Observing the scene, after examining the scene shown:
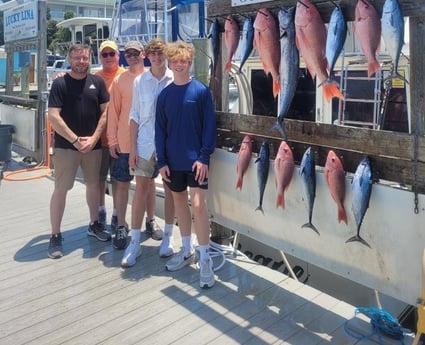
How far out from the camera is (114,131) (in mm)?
3842

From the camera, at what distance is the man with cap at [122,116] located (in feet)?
12.3

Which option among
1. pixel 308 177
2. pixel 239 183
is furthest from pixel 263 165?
pixel 308 177

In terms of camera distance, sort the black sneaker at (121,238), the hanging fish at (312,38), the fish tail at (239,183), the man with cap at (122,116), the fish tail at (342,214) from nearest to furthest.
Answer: the hanging fish at (312,38) → the fish tail at (342,214) → the fish tail at (239,183) → the man with cap at (122,116) → the black sneaker at (121,238)

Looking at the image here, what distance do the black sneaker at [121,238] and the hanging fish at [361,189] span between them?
2087 mm

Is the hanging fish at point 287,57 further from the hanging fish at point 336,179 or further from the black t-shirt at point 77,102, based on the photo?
the black t-shirt at point 77,102

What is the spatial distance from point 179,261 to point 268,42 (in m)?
1.75

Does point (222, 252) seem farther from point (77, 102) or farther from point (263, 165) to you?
point (77, 102)

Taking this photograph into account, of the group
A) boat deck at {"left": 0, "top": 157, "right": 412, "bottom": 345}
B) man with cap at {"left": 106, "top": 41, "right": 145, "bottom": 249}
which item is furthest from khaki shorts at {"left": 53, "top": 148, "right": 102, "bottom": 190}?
boat deck at {"left": 0, "top": 157, "right": 412, "bottom": 345}

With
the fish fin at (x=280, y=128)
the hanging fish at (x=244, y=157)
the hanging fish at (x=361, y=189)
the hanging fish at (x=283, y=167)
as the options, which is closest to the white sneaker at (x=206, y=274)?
the hanging fish at (x=244, y=157)

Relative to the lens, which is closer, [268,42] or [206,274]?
[268,42]

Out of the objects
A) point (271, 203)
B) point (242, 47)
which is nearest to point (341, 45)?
point (242, 47)

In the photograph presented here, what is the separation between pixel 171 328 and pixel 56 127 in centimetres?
190

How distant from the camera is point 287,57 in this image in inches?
110

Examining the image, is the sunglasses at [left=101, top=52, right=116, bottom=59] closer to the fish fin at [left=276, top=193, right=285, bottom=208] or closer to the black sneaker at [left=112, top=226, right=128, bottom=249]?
the black sneaker at [left=112, top=226, right=128, bottom=249]
